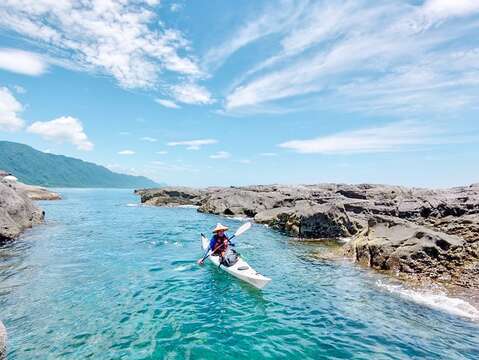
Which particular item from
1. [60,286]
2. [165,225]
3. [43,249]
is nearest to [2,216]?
[43,249]


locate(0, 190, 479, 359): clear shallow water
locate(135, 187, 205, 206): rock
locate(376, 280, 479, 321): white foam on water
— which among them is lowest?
locate(0, 190, 479, 359): clear shallow water

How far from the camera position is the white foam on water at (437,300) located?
43.0 feet

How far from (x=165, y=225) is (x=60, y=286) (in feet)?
79.1

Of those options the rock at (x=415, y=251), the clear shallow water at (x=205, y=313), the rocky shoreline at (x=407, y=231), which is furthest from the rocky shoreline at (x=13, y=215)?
the rock at (x=415, y=251)

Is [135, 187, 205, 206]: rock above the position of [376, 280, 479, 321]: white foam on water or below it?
above

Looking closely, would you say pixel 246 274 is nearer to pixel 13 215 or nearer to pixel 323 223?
pixel 323 223

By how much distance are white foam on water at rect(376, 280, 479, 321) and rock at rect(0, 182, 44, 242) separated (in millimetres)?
27098

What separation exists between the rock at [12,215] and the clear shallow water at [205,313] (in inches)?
139

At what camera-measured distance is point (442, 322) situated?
12.2 m

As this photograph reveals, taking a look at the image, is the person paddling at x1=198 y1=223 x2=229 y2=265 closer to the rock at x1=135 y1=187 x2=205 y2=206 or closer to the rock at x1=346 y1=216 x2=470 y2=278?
the rock at x1=346 y1=216 x2=470 y2=278

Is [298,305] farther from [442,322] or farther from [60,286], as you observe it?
[60,286]

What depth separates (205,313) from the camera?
13.1 meters

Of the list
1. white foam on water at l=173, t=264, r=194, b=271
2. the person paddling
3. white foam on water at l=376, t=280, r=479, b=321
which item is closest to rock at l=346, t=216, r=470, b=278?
white foam on water at l=376, t=280, r=479, b=321

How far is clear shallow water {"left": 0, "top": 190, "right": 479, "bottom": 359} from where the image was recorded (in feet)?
33.6
